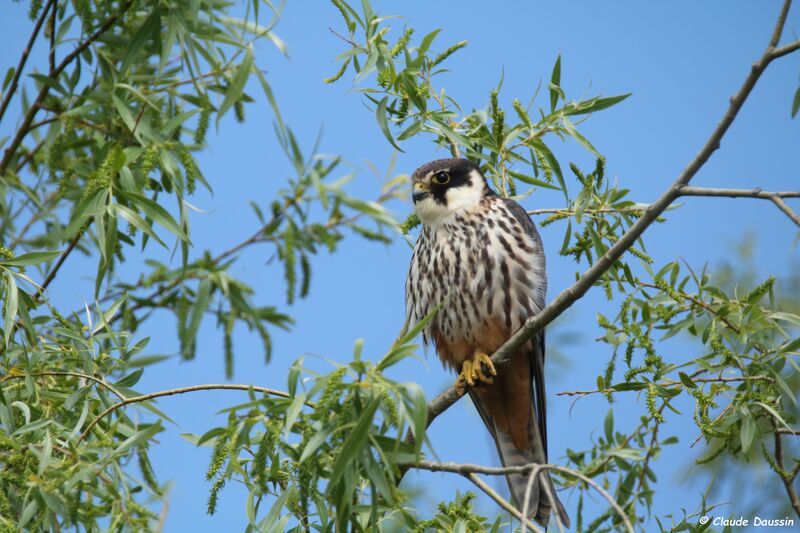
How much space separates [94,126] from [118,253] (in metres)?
0.71

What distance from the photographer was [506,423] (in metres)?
4.48

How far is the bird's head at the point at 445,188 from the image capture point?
4.25 meters

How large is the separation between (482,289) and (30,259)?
6.25 feet

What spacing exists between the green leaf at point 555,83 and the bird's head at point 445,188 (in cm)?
84


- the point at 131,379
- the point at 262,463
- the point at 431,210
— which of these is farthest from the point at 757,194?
the point at 131,379

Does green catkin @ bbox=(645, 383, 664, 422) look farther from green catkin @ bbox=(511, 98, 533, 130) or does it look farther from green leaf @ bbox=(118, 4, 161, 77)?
green leaf @ bbox=(118, 4, 161, 77)

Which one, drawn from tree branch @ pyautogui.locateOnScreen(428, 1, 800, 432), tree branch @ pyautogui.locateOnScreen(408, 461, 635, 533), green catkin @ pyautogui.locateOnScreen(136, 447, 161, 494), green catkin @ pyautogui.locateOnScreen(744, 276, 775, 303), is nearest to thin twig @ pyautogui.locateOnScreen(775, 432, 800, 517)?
green catkin @ pyautogui.locateOnScreen(744, 276, 775, 303)

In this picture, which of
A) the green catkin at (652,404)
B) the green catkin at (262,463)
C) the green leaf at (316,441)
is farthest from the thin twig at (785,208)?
the green catkin at (262,463)

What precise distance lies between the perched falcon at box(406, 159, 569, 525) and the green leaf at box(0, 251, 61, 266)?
173 centimetres

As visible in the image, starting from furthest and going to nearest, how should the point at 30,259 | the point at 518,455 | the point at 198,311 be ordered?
the point at 518,455 → the point at 198,311 → the point at 30,259

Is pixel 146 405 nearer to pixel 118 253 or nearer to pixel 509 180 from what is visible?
pixel 118 253

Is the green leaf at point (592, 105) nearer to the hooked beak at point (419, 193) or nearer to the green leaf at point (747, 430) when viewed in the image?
the hooked beak at point (419, 193)

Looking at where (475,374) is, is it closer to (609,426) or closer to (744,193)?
(609,426)

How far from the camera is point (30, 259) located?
2.91 metres
